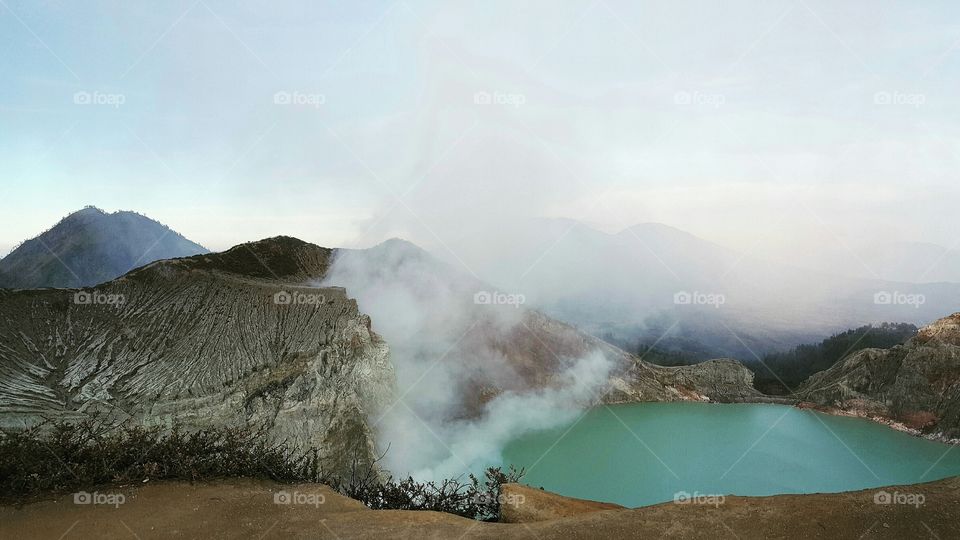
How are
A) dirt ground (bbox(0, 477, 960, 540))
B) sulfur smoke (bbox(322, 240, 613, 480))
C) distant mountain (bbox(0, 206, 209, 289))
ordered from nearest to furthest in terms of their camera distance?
dirt ground (bbox(0, 477, 960, 540)) → sulfur smoke (bbox(322, 240, 613, 480)) → distant mountain (bbox(0, 206, 209, 289))

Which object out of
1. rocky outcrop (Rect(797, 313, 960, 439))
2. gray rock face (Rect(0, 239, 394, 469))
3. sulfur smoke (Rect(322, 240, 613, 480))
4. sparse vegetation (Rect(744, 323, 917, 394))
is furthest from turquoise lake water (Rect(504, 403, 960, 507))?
sparse vegetation (Rect(744, 323, 917, 394))

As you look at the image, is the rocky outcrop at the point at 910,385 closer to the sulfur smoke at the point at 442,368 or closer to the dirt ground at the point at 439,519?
the sulfur smoke at the point at 442,368

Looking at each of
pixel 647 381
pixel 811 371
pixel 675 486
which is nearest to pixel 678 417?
pixel 647 381

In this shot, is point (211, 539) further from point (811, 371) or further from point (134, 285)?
point (811, 371)

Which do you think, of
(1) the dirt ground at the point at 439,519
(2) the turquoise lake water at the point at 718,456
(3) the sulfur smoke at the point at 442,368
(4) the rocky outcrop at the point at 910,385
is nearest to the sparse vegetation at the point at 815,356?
(4) the rocky outcrop at the point at 910,385

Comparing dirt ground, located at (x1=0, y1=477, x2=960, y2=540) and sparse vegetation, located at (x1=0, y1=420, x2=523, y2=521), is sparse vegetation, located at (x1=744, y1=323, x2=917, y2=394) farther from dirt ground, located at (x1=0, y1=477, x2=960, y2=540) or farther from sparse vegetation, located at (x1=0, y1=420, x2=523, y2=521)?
sparse vegetation, located at (x1=0, y1=420, x2=523, y2=521)
